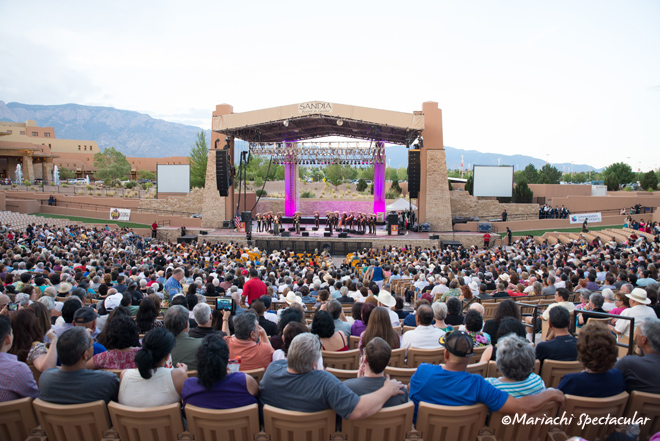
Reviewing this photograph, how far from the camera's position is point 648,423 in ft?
9.17

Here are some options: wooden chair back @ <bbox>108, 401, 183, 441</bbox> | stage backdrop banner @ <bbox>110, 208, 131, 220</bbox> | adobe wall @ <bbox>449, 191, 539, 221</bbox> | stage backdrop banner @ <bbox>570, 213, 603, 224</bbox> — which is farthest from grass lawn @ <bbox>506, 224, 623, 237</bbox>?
wooden chair back @ <bbox>108, 401, 183, 441</bbox>

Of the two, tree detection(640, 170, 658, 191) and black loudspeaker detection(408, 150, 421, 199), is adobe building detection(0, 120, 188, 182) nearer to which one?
black loudspeaker detection(408, 150, 421, 199)

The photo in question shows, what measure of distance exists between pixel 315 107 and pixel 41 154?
37.5 metres

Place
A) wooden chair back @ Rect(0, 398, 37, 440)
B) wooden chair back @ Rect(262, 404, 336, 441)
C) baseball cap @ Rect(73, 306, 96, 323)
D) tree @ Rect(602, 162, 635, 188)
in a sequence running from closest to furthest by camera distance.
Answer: wooden chair back @ Rect(262, 404, 336, 441) → wooden chair back @ Rect(0, 398, 37, 440) → baseball cap @ Rect(73, 306, 96, 323) → tree @ Rect(602, 162, 635, 188)

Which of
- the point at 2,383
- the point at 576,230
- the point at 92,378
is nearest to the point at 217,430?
the point at 92,378

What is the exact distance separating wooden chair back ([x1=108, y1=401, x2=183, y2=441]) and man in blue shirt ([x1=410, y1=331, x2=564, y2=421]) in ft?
5.44

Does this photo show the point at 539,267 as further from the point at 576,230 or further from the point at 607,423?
the point at 576,230

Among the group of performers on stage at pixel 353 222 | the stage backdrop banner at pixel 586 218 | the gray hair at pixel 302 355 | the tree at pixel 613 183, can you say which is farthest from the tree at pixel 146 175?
the gray hair at pixel 302 355

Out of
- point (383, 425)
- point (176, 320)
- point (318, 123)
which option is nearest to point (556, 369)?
point (383, 425)

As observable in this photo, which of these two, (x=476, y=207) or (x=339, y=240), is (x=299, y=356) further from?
(x=476, y=207)

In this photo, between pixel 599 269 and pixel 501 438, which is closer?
pixel 501 438

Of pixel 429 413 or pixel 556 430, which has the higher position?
pixel 429 413

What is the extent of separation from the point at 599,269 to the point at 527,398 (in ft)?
29.9

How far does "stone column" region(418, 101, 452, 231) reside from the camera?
82.1 feet
